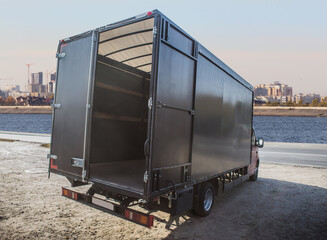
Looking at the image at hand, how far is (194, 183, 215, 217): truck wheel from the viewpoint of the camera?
523 centimetres

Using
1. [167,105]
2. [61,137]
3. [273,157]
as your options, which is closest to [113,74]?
[61,137]

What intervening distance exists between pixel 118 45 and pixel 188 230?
380cm

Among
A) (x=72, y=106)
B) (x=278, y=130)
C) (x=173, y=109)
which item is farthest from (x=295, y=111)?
(x=72, y=106)

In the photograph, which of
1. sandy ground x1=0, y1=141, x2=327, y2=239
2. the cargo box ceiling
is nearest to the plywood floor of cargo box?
sandy ground x1=0, y1=141, x2=327, y2=239

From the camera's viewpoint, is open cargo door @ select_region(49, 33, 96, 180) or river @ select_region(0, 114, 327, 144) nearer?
open cargo door @ select_region(49, 33, 96, 180)

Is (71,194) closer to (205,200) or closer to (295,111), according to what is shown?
(205,200)

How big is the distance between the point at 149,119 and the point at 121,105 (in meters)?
3.19

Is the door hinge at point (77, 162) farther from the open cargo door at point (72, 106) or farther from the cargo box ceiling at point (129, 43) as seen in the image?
the cargo box ceiling at point (129, 43)

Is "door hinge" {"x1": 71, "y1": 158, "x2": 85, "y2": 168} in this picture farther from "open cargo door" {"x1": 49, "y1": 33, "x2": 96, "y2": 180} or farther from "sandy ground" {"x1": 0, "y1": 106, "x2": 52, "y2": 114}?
"sandy ground" {"x1": 0, "y1": 106, "x2": 52, "y2": 114}

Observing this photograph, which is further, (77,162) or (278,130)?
(278,130)

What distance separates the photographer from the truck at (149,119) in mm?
3965

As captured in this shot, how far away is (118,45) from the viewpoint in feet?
18.4

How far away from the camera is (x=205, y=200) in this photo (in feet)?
18.1

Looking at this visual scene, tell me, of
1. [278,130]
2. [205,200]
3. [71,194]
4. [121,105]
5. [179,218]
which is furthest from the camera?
[278,130]
